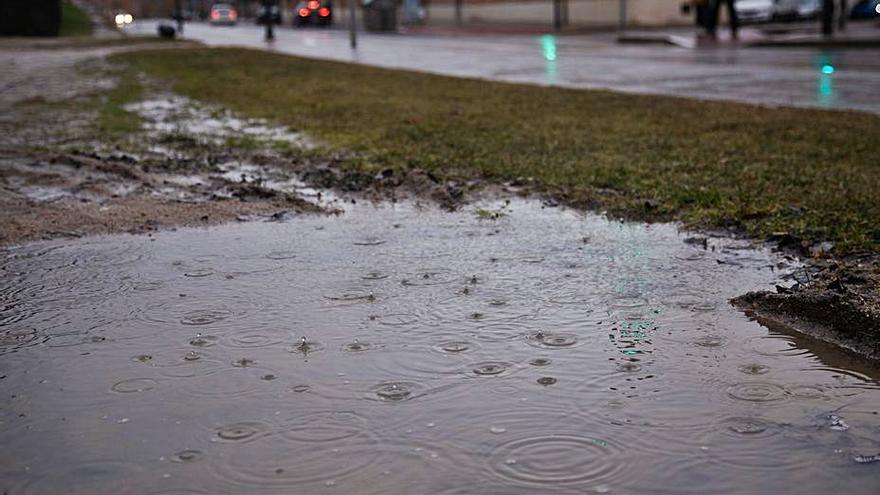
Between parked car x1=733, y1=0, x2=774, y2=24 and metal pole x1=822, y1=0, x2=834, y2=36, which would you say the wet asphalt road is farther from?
parked car x1=733, y1=0, x2=774, y2=24

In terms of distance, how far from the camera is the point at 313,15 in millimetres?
69062

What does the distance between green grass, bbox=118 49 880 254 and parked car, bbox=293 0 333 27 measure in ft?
179

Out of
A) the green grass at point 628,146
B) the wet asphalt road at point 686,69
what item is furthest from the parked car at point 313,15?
the green grass at point 628,146

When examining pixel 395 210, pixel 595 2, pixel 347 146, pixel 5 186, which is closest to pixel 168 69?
pixel 347 146

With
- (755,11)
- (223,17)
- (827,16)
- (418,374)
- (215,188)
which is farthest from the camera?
(223,17)

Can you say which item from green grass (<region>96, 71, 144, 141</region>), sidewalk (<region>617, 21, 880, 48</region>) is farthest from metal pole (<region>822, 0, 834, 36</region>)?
green grass (<region>96, 71, 144, 141</region>)

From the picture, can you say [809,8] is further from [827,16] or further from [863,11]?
[827,16]

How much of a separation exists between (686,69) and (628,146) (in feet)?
36.9

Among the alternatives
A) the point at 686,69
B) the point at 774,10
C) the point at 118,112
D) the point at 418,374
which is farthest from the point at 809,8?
the point at 418,374

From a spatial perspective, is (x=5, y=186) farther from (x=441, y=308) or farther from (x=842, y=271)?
(x=842, y=271)

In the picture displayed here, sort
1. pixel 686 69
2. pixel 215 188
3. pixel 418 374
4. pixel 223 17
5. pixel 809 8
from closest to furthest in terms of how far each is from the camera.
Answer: pixel 418 374 → pixel 215 188 → pixel 686 69 → pixel 809 8 → pixel 223 17

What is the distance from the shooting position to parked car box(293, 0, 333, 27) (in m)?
68.9

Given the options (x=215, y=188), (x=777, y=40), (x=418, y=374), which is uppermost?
(x=777, y=40)

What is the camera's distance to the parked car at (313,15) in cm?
6888
